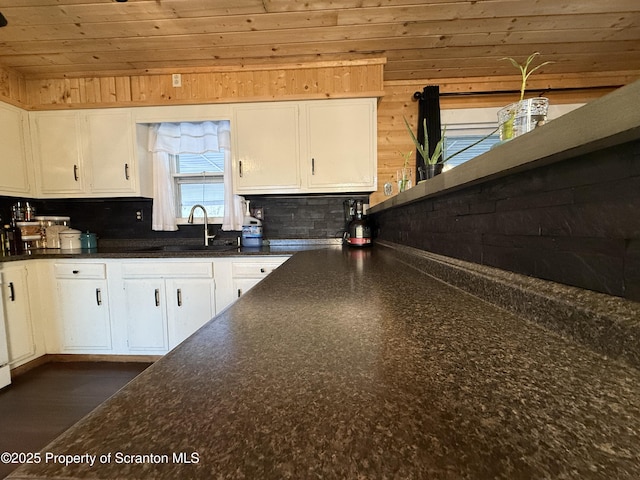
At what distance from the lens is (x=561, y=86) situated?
2617mm

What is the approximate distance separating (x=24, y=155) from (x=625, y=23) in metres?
4.79

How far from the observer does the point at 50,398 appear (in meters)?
1.82

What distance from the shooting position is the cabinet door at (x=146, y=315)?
2.24 metres

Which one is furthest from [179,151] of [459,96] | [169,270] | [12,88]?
[459,96]

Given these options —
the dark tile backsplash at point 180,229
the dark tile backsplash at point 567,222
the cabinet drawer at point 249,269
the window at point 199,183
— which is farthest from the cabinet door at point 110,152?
the dark tile backsplash at point 567,222

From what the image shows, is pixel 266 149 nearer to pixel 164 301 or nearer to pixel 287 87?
pixel 287 87

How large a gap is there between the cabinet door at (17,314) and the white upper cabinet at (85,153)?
2.64 feet

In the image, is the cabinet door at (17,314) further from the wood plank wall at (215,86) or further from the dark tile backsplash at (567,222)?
Result: the dark tile backsplash at (567,222)

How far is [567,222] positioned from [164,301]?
8.11 ft

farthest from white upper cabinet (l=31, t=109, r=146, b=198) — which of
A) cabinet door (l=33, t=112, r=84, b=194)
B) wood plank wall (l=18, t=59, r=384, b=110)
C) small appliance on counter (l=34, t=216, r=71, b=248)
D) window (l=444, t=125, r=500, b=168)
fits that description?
window (l=444, t=125, r=500, b=168)

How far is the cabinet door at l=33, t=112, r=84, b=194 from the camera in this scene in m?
2.47

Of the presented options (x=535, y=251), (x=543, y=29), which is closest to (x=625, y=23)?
A: (x=543, y=29)

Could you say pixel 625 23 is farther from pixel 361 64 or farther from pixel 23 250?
pixel 23 250

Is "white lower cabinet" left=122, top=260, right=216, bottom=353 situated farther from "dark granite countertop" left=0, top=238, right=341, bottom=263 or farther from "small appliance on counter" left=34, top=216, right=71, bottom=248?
"small appliance on counter" left=34, top=216, right=71, bottom=248
